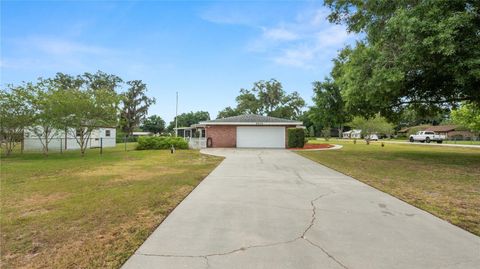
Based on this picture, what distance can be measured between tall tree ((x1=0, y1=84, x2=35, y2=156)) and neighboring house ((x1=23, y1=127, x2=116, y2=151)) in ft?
13.3

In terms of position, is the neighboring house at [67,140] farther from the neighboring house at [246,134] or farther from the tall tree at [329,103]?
the tall tree at [329,103]

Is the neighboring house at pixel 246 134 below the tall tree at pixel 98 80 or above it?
below

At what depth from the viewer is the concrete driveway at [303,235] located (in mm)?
2988

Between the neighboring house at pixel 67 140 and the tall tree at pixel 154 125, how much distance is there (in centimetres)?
3323

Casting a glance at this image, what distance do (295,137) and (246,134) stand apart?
Result: 173 inches

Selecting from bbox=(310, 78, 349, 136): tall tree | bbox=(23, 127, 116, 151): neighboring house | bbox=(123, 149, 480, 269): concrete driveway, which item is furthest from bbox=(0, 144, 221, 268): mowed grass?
bbox=(23, 127, 116, 151): neighboring house

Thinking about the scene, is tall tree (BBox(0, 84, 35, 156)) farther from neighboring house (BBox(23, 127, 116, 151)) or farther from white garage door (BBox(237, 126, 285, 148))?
white garage door (BBox(237, 126, 285, 148))

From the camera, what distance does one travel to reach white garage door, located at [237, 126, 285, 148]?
25500 millimetres

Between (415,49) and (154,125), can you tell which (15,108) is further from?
(154,125)

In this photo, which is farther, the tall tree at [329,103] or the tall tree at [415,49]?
the tall tree at [329,103]

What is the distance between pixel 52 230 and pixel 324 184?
6013mm

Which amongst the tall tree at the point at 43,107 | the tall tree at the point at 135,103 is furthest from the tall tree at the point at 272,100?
the tall tree at the point at 43,107

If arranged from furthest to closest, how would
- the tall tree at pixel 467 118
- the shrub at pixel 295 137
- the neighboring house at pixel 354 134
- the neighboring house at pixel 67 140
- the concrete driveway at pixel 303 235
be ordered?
the neighboring house at pixel 354 134 < the tall tree at pixel 467 118 < the shrub at pixel 295 137 < the neighboring house at pixel 67 140 < the concrete driveway at pixel 303 235

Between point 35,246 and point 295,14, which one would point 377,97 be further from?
point 35,246
